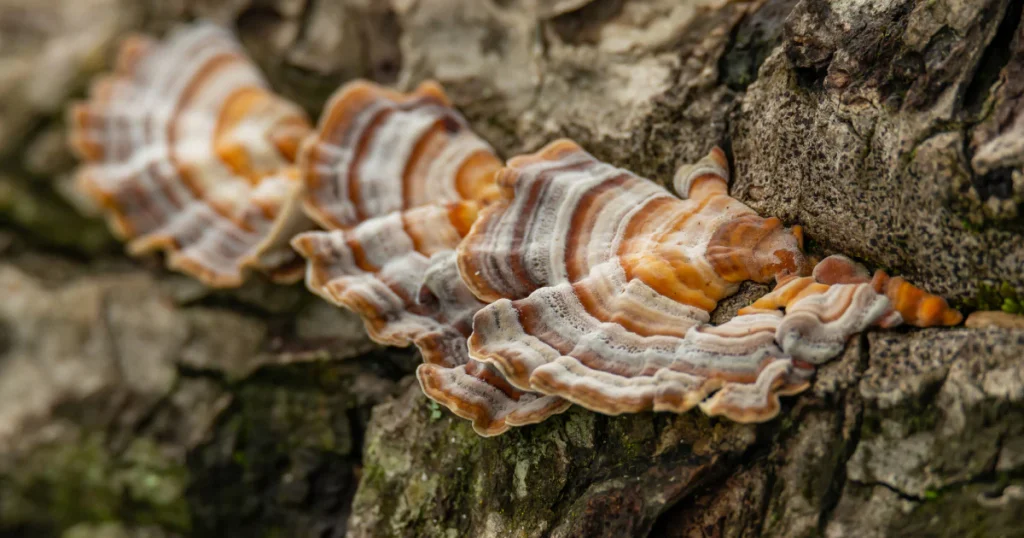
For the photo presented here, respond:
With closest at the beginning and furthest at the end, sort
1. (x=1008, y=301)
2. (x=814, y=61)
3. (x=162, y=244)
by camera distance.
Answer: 1. (x=1008, y=301)
2. (x=814, y=61)
3. (x=162, y=244)

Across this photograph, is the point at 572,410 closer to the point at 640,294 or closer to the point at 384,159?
the point at 640,294

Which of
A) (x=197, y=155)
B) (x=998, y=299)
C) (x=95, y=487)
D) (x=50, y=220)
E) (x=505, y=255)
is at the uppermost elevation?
(x=998, y=299)

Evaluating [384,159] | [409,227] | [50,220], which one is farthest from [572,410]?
[50,220]

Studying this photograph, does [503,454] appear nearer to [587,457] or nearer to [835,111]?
[587,457]

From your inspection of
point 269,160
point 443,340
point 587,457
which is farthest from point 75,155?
point 587,457

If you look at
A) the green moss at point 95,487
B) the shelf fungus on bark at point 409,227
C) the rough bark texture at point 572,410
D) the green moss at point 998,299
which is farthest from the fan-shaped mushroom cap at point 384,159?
the green moss at point 998,299

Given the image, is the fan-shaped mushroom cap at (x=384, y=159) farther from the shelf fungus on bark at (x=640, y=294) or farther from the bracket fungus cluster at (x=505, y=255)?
the shelf fungus on bark at (x=640, y=294)

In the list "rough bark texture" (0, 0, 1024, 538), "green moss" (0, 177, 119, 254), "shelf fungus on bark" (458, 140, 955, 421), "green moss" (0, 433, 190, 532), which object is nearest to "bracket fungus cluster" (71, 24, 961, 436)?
"shelf fungus on bark" (458, 140, 955, 421)
